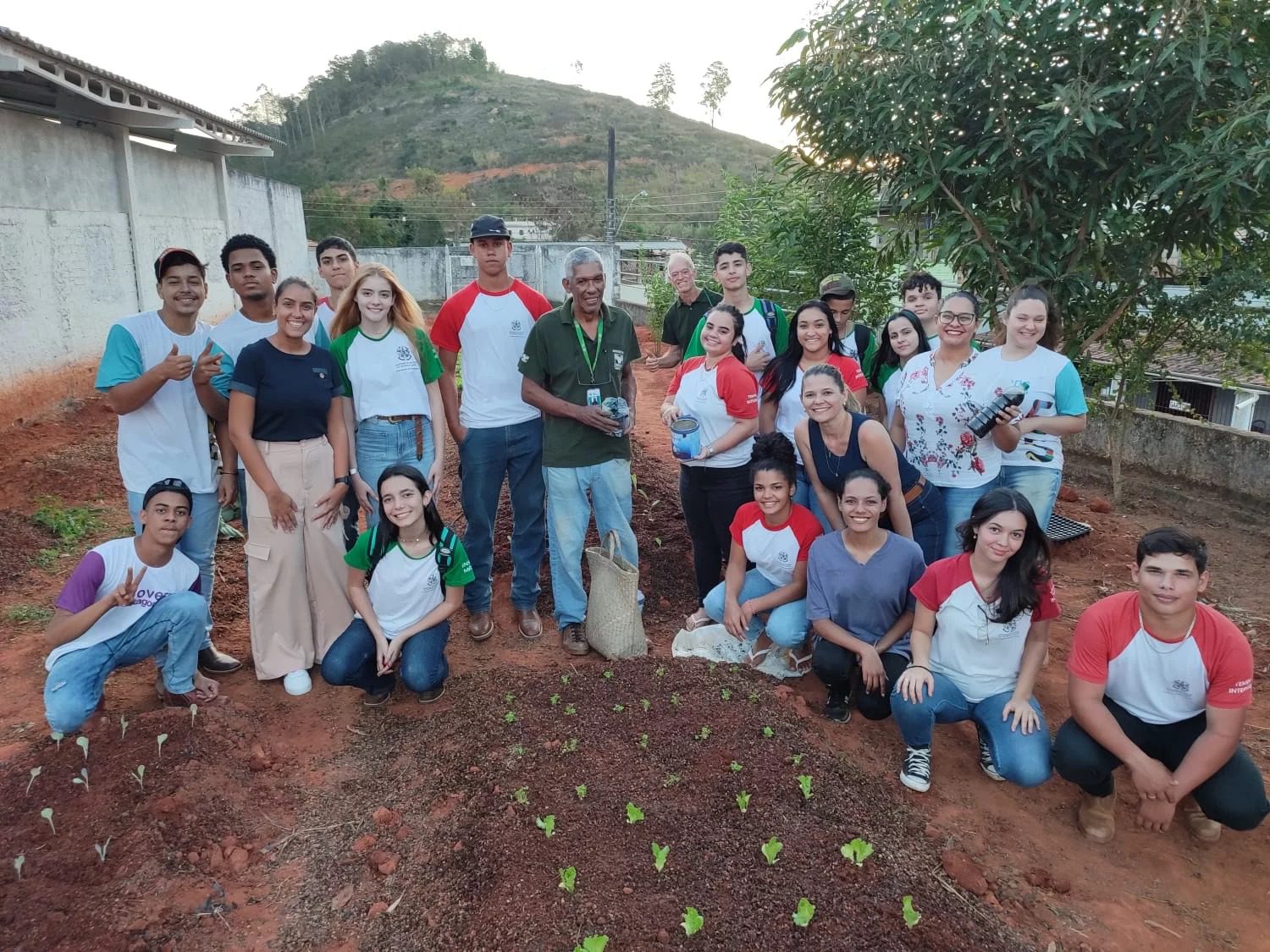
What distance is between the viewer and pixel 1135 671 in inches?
108

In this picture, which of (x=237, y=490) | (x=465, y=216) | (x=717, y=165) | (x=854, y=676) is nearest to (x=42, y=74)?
(x=237, y=490)

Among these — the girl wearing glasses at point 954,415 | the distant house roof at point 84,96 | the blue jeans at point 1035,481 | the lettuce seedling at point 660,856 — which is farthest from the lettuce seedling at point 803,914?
the distant house roof at point 84,96

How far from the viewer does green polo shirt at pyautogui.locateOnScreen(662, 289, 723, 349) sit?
15.1ft

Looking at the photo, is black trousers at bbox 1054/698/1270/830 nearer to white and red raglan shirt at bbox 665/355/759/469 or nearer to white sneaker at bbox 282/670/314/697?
white and red raglan shirt at bbox 665/355/759/469

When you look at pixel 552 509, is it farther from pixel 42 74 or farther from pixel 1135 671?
pixel 42 74

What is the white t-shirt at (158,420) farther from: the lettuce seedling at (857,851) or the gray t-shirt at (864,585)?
the lettuce seedling at (857,851)

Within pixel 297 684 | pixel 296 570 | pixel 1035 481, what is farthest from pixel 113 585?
pixel 1035 481

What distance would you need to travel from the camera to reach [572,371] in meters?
3.77

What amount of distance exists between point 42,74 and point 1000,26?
870 centimetres

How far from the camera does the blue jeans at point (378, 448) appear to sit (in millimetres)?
3678

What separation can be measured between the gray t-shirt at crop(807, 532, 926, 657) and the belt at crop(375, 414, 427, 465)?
1.90 meters

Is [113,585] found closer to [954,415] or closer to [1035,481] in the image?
[954,415]

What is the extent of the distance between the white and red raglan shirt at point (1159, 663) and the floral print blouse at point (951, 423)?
953 millimetres

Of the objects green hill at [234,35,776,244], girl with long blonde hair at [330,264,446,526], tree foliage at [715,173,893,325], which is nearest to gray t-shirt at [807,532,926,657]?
girl with long blonde hair at [330,264,446,526]
